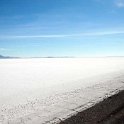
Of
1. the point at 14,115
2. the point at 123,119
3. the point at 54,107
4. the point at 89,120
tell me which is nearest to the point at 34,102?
the point at 54,107

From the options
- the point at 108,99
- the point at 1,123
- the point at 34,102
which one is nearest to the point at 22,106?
the point at 34,102

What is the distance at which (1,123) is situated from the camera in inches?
Answer: 212

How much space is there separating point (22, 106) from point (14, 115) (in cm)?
114

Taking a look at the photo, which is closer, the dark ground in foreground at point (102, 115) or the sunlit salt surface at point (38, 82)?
the dark ground in foreground at point (102, 115)

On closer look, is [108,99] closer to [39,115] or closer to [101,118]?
[101,118]

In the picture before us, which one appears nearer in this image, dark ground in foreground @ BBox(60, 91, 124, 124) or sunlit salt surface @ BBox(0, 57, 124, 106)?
dark ground in foreground @ BBox(60, 91, 124, 124)

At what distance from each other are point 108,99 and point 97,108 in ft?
4.42

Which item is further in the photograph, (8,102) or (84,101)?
(8,102)

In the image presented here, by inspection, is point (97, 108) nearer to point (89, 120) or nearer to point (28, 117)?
point (89, 120)

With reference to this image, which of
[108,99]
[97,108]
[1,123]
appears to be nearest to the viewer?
[1,123]

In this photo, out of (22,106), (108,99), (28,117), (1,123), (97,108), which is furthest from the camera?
(108,99)

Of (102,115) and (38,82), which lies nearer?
(102,115)

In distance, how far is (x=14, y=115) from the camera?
6.05 m

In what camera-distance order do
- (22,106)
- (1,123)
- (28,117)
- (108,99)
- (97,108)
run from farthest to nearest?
(108,99) < (22,106) < (97,108) < (28,117) < (1,123)
